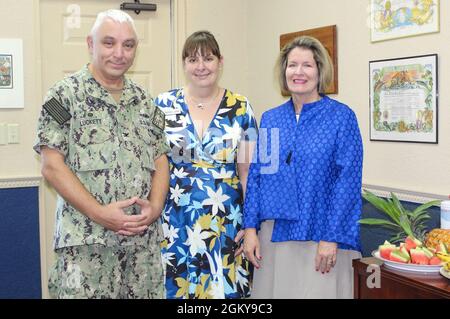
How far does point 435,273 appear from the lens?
1.72 metres

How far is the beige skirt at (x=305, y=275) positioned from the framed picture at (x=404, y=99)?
760mm

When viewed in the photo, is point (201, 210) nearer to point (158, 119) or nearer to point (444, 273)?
point (158, 119)

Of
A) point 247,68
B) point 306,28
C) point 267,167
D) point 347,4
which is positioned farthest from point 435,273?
point 247,68

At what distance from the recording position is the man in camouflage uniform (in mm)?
1782

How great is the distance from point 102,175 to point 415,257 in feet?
3.46

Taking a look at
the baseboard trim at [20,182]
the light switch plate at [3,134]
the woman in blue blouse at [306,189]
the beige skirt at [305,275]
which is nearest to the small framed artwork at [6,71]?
the light switch plate at [3,134]

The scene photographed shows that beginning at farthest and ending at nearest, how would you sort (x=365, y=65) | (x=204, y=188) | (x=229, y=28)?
(x=229, y=28), (x=365, y=65), (x=204, y=188)

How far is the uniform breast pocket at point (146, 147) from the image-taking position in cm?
191

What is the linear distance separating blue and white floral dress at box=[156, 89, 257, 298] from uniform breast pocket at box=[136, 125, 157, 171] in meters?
0.20

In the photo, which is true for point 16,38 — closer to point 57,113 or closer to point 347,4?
point 57,113

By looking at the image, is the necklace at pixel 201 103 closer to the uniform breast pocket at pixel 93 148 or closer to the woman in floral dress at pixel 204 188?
the woman in floral dress at pixel 204 188

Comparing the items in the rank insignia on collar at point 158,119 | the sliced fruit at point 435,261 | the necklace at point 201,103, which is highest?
the necklace at point 201,103

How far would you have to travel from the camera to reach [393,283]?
1757mm

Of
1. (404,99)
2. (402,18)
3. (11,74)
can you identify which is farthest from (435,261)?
(11,74)
